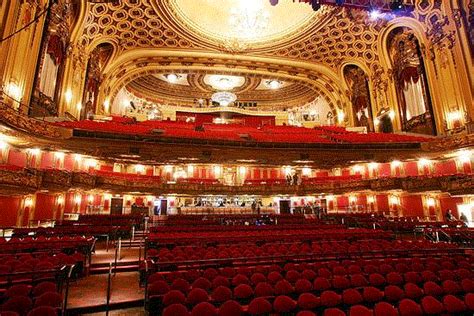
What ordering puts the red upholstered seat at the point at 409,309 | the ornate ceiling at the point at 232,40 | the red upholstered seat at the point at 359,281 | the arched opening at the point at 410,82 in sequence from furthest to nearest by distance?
the ornate ceiling at the point at 232,40 < the arched opening at the point at 410,82 < the red upholstered seat at the point at 359,281 < the red upholstered seat at the point at 409,309

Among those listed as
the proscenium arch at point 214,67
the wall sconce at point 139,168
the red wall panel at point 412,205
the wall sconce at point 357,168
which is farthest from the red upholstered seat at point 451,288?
the proscenium arch at point 214,67

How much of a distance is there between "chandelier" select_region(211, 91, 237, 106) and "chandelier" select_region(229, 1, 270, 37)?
9.16m

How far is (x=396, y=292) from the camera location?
3.98 meters

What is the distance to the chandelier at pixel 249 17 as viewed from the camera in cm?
1748

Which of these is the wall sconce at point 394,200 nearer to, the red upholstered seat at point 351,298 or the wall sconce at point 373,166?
the wall sconce at point 373,166

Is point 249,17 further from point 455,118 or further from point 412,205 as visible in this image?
point 412,205

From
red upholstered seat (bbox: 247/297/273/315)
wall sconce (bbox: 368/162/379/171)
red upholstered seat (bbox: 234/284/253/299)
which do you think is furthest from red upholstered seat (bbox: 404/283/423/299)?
wall sconce (bbox: 368/162/379/171)

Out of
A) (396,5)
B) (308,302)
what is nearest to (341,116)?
(396,5)

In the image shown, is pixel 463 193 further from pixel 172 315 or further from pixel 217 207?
pixel 172 315

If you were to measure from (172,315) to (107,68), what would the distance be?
65.1 feet

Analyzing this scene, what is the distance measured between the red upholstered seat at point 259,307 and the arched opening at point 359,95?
63.3ft

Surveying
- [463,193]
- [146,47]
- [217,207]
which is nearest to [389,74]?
[463,193]

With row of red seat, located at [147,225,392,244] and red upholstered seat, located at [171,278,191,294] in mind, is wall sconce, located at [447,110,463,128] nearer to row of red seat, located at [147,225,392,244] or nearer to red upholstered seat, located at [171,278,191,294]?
row of red seat, located at [147,225,392,244]

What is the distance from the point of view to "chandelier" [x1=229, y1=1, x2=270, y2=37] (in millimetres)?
17484
